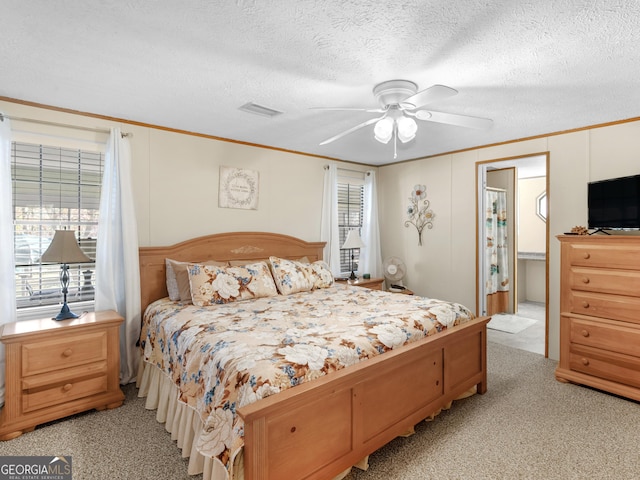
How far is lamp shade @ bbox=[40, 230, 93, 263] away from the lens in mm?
2529

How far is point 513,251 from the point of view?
5.64 m

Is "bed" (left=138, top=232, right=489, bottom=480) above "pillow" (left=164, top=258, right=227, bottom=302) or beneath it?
beneath

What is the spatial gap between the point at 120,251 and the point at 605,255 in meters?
4.17

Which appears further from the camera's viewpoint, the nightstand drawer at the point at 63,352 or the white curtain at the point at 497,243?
the white curtain at the point at 497,243

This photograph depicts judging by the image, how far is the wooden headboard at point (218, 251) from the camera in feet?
10.7

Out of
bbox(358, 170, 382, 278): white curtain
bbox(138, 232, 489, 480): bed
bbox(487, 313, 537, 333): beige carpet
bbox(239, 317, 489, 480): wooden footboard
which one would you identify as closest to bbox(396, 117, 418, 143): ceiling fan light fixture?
bbox(138, 232, 489, 480): bed

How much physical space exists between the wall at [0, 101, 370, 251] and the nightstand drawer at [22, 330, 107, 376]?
1033mm

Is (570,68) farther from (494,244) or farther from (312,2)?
(494,244)

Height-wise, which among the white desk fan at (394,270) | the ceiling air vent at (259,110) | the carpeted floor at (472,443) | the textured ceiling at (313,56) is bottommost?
the carpeted floor at (472,443)

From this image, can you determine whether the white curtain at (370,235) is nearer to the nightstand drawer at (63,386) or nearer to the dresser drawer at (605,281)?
the dresser drawer at (605,281)

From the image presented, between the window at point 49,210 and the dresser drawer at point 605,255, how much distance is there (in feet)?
14.0

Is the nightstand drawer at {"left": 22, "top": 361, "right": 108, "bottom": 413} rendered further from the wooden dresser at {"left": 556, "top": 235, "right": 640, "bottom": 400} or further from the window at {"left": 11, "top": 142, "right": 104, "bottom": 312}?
the wooden dresser at {"left": 556, "top": 235, "right": 640, "bottom": 400}

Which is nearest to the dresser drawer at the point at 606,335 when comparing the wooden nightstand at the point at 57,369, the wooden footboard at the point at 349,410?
the wooden footboard at the point at 349,410

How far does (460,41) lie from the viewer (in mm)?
1855
